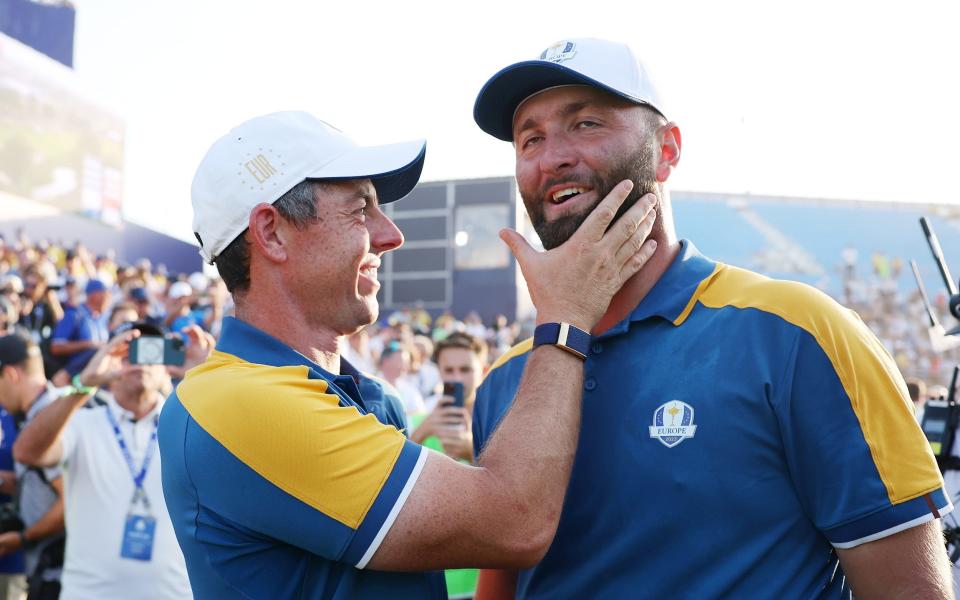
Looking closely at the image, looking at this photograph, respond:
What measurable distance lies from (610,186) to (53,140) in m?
27.3

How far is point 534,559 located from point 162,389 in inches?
152

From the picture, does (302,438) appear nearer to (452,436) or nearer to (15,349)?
(452,436)

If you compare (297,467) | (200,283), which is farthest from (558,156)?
(200,283)

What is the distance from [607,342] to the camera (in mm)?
2076

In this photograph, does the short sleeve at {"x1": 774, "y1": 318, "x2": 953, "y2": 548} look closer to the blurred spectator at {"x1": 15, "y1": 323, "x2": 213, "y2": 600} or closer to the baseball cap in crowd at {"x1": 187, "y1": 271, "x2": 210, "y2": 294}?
the blurred spectator at {"x1": 15, "y1": 323, "x2": 213, "y2": 600}

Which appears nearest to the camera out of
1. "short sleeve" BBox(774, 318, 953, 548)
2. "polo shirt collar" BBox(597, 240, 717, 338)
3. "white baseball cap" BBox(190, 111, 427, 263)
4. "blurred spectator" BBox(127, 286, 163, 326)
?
"short sleeve" BBox(774, 318, 953, 548)

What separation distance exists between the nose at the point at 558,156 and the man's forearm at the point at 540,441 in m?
0.48

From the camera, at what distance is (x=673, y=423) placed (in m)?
1.86

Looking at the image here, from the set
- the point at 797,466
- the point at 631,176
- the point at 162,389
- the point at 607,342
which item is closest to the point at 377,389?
the point at 607,342

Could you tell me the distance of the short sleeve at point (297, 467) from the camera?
5.71ft

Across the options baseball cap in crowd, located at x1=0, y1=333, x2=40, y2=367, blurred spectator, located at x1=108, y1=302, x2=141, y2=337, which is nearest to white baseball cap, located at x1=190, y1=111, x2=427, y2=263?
baseball cap in crowd, located at x1=0, y1=333, x2=40, y2=367

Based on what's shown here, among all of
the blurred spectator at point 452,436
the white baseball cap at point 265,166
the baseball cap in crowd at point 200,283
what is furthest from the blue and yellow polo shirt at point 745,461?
the baseball cap in crowd at point 200,283

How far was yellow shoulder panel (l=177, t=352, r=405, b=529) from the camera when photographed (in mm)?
1747

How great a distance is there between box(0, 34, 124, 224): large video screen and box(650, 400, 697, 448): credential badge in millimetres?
24751
